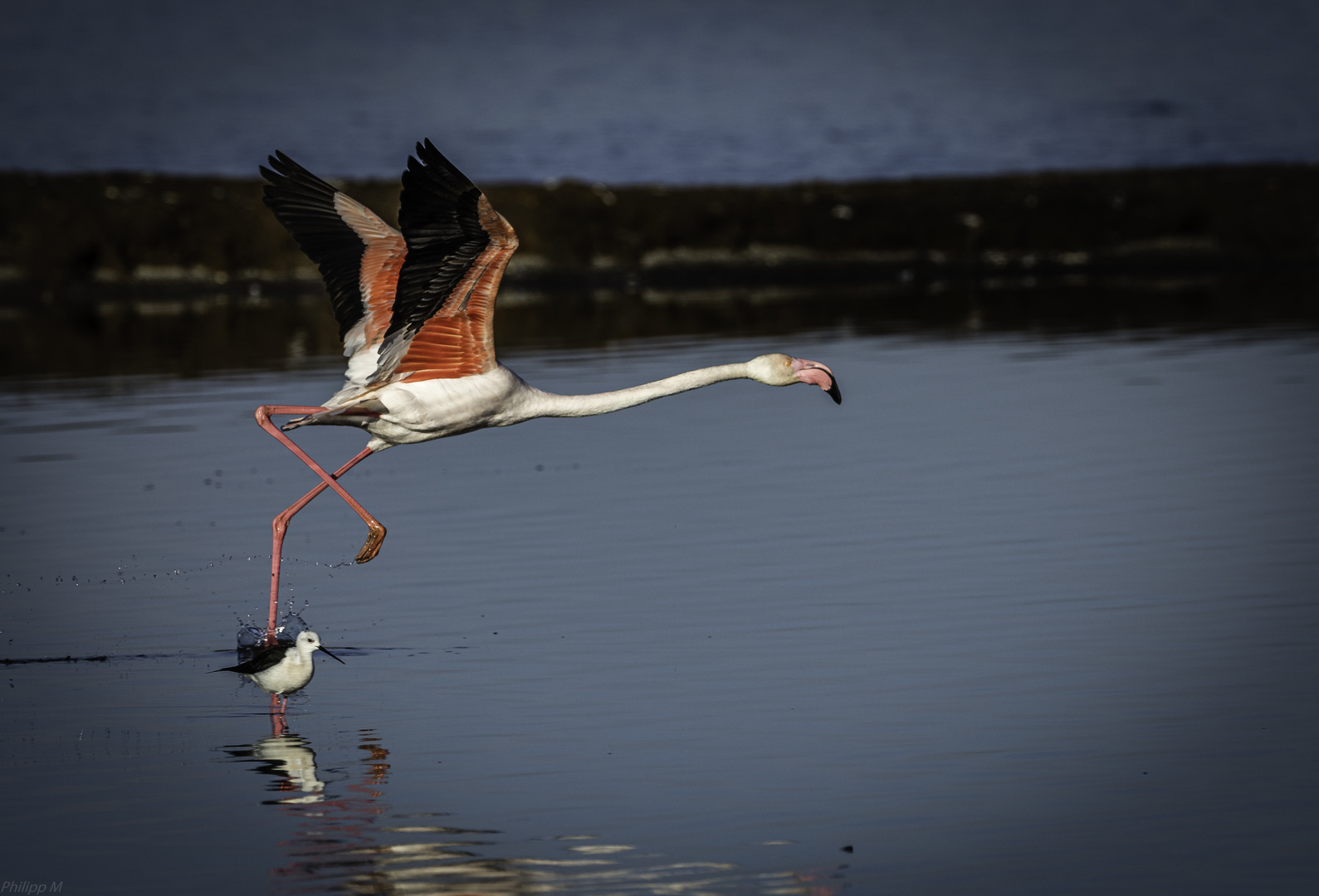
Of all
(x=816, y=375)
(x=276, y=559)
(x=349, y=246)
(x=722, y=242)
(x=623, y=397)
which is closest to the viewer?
(x=276, y=559)

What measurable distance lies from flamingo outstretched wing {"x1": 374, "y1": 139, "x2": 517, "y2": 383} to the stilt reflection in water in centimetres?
340

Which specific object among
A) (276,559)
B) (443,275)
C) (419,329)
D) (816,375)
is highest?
(443,275)

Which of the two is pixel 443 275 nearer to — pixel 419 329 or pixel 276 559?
pixel 419 329

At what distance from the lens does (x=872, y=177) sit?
51812mm

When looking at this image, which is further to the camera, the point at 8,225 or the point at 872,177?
the point at 872,177

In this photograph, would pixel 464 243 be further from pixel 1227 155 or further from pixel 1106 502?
pixel 1227 155

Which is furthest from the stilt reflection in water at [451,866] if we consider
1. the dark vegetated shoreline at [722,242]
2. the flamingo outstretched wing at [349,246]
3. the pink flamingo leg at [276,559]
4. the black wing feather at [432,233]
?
the dark vegetated shoreline at [722,242]

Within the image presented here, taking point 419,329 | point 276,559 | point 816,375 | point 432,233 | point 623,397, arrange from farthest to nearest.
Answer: point 623,397, point 816,375, point 419,329, point 276,559, point 432,233

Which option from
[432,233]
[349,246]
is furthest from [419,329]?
[349,246]

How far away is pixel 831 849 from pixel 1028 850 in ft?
2.45

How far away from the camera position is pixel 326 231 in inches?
484

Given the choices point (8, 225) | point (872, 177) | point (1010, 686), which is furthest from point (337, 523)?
point (872, 177)

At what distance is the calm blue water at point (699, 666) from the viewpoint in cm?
727

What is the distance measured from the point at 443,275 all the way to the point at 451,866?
440cm
